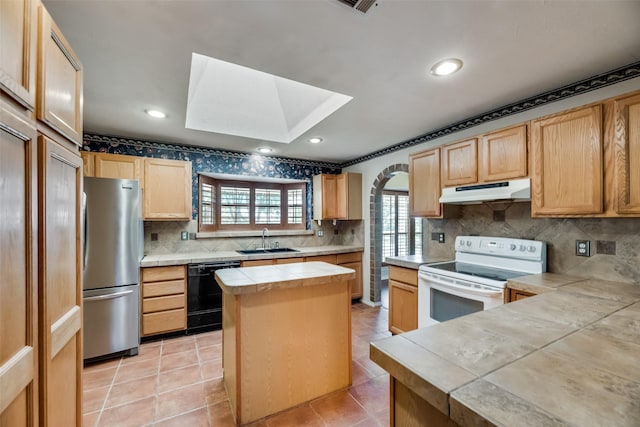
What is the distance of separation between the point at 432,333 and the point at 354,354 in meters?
2.01

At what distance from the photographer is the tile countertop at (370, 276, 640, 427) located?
2.00ft

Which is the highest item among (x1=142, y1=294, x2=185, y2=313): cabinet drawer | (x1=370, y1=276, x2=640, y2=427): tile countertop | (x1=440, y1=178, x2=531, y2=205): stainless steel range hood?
(x1=440, y1=178, x2=531, y2=205): stainless steel range hood

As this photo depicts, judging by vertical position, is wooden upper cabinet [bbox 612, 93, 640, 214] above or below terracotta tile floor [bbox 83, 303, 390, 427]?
above

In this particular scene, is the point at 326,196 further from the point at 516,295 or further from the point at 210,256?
the point at 516,295

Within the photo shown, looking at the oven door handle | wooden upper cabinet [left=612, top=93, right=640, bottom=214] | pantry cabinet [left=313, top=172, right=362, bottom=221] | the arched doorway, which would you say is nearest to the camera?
wooden upper cabinet [left=612, top=93, right=640, bottom=214]

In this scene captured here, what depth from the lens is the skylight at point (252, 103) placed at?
2.69 m

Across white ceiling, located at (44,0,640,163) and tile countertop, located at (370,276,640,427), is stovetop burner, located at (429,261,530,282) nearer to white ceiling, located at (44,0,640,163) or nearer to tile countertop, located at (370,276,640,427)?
tile countertop, located at (370,276,640,427)

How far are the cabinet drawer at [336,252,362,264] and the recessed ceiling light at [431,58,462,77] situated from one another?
2949 millimetres

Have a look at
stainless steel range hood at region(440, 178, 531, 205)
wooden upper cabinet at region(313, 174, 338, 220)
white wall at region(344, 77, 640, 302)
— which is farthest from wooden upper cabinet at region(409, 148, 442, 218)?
wooden upper cabinet at region(313, 174, 338, 220)

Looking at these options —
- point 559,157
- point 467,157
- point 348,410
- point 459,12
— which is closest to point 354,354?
point 348,410

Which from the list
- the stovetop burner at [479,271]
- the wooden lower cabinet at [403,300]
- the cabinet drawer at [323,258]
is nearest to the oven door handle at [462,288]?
the stovetop burner at [479,271]

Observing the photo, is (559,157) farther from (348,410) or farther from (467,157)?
(348,410)

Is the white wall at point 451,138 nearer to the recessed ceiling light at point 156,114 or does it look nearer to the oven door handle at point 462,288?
the oven door handle at point 462,288

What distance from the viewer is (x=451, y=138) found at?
310cm
